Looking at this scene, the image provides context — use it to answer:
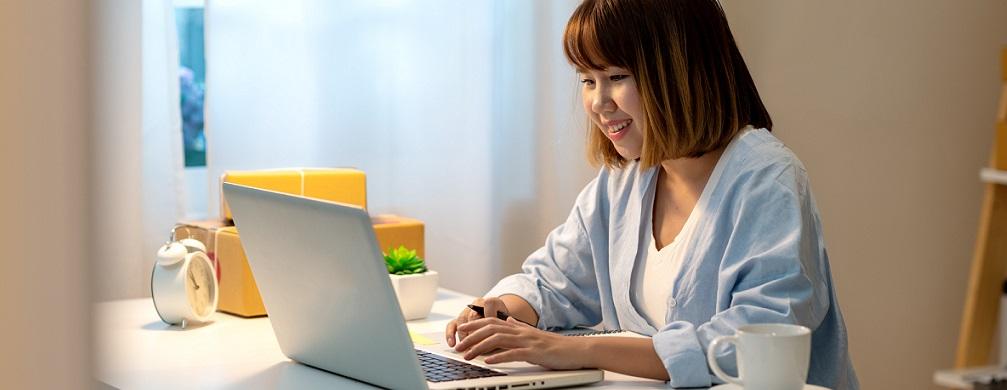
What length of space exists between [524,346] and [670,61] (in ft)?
1.29

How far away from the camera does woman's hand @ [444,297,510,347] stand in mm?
1381

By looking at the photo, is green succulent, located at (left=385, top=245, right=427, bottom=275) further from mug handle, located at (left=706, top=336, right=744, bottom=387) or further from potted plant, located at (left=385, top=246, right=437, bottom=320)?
mug handle, located at (left=706, top=336, right=744, bottom=387)

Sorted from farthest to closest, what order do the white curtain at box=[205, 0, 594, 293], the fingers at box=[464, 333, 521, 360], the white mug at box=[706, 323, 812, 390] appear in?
1. the white curtain at box=[205, 0, 594, 293]
2. the fingers at box=[464, 333, 521, 360]
3. the white mug at box=[706, 323, 812, 390]

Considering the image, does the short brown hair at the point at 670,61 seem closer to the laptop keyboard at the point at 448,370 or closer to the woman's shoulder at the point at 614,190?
the woman's shoulder at the point at 614,190

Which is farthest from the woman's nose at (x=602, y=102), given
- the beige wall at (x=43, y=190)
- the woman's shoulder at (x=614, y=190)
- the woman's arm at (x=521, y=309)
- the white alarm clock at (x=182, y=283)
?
the beige wall at (x=43, y=190)

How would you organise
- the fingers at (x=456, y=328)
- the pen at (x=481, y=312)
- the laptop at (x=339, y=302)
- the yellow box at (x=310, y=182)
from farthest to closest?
the yellow box at (x=310, y=182) < the pen at (x=481, y=312) < the fingers at (x=456, y=328) < the laptop at (x=339, y=302)

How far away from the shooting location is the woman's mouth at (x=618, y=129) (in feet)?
4.71

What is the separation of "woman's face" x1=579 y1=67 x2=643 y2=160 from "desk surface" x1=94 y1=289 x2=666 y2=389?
0.32m

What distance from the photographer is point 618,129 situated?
1.44 metres

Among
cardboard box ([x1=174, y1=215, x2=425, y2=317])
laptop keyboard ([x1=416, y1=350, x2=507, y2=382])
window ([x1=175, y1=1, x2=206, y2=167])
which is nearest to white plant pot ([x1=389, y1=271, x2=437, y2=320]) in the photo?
cardboard box ([x1=174, y1=215, x2=425, y2=317])

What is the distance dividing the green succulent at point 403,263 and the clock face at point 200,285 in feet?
0.83

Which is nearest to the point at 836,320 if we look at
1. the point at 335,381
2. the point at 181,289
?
the point at 335,381

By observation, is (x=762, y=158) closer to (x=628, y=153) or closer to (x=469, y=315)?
(x=628, y=153)

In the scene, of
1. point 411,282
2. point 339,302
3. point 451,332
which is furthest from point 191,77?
point 339,302
